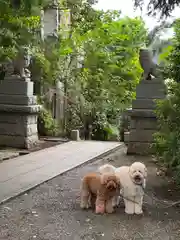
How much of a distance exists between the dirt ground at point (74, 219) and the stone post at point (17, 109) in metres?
4.41

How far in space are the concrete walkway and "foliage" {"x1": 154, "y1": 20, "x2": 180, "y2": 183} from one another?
6.65 feet

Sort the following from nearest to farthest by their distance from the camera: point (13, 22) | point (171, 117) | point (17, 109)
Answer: point (13, 22), point (171, 117), point (17, 109)

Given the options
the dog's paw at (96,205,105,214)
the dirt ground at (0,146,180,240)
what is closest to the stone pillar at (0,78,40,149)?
the dirt ground at (0,146,180,240)

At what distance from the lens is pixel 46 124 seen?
531 inches

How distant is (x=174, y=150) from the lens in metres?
6.10

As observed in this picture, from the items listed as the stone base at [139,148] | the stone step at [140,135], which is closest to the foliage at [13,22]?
the stone step at [140,135]

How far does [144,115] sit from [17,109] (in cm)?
320

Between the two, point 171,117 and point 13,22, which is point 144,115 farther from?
point 13,22

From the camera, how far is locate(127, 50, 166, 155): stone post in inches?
398

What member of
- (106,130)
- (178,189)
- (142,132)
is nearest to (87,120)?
(106,130)

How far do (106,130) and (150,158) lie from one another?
19.7 ft

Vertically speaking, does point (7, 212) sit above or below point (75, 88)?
below

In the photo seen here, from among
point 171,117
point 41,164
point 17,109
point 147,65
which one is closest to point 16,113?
point 17,109

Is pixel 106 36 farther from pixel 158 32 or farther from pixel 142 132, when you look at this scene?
pixel 158 32
